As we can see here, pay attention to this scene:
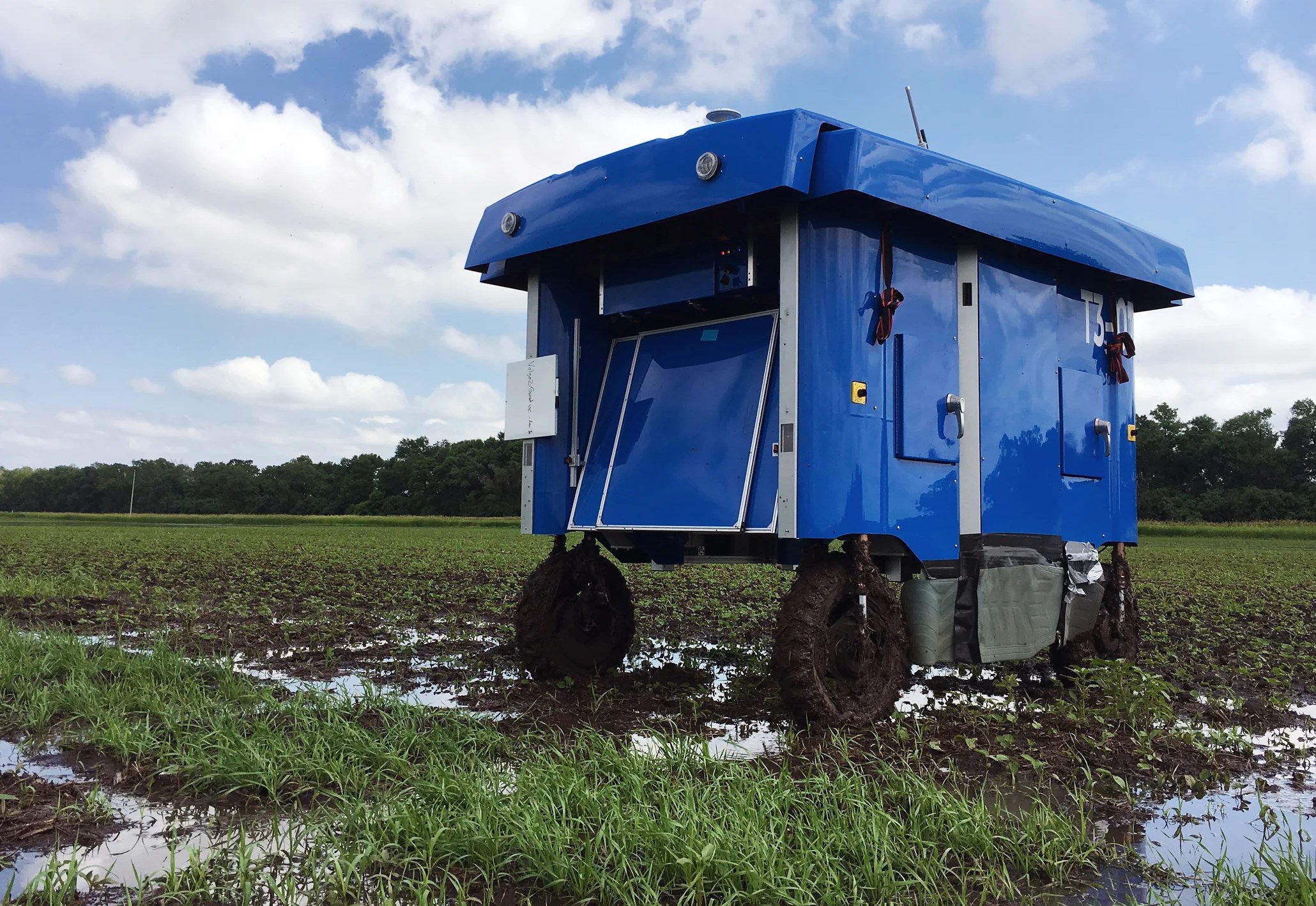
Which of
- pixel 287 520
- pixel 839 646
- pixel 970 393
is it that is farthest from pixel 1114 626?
pixel 287 520

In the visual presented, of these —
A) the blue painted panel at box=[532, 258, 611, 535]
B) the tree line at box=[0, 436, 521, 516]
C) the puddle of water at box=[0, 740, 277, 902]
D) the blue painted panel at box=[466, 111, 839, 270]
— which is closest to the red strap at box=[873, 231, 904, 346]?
the blue painted panel at box=[466, 111, 839, 270]

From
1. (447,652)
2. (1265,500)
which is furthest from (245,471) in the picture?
(447,652)

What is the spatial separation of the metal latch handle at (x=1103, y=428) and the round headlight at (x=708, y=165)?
337cm

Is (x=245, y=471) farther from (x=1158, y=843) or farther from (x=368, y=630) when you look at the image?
(x=1158, y=843)

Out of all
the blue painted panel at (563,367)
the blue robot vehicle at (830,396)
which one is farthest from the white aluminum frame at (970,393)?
the blue painted panel at (563,367)

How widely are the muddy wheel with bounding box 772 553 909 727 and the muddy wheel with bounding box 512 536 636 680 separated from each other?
1610mm

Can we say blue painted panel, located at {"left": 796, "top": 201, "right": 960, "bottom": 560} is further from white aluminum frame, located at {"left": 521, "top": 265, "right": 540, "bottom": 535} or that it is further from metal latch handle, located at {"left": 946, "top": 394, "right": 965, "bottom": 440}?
white aluminum frame, located at {"left": 521, "top": 265, "right": 540, "bottom": 535}

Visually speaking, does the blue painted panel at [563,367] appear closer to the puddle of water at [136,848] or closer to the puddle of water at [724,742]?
the puddle of water at [724,742]

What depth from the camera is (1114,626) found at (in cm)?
639

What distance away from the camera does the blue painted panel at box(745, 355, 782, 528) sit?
4.67m

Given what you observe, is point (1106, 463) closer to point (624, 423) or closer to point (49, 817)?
point (624, 423)

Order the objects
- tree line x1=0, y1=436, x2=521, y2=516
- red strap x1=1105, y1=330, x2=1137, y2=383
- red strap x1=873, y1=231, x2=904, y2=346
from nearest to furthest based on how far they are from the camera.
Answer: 1. red strap x1=873, y1=231, x2=904, y2=346
2. red strap x1=1105, y1=330, x2=1137, y2=383
3. tree line x1=0, y1=436, x2=521, y2=516

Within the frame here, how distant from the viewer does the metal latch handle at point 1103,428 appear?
6.26m

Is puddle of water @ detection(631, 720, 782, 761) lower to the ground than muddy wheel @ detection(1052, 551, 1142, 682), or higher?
lower
